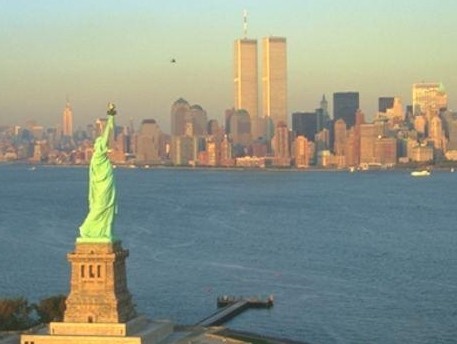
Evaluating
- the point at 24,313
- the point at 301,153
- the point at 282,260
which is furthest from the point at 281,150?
the point at 24,313

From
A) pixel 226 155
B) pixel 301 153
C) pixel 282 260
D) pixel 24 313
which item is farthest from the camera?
pixel 226 155

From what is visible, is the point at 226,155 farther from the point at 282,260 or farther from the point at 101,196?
the point at 101,196

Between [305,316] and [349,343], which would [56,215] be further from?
[349,343]

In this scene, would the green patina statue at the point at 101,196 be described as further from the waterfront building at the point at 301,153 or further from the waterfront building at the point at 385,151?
the waterfront building at the point at 301,153

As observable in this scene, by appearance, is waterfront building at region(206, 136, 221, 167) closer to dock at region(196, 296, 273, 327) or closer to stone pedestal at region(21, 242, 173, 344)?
dock at region(196, 296, 273, 327)

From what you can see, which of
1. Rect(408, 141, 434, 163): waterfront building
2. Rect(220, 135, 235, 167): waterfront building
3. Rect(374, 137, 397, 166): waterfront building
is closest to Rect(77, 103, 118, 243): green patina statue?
Rect(408, 141, 434, 163): waterfront building
